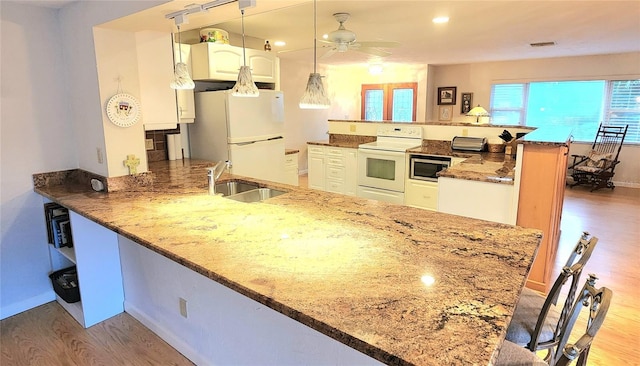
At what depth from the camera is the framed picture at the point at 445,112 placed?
26.0ft

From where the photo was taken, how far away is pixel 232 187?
2.76 m

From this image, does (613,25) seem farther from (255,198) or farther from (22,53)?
(22,53)

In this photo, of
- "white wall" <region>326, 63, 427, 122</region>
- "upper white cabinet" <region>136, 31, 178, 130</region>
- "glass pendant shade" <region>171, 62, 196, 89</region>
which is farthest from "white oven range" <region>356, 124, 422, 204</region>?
"white wall" <region>326, 63, 427, 122</region>

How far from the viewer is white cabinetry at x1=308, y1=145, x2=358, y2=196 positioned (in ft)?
16.2

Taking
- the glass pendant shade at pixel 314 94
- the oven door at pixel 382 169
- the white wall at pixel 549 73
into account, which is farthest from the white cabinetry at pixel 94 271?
the white wall at pixel 549 73

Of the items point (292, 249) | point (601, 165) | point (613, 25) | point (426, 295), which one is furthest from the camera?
point (601, 165)

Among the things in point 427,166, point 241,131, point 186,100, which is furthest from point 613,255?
point 186,100

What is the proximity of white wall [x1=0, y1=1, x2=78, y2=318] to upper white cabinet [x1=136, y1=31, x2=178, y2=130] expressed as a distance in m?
0.53

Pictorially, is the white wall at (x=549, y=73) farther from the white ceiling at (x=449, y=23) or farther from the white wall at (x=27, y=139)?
the white wall at (x=27, y=139)

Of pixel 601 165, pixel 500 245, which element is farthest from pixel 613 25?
pixel 500 245

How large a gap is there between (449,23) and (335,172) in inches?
87.1

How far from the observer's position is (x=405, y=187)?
437 cm

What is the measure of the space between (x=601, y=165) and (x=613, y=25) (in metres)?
3.14

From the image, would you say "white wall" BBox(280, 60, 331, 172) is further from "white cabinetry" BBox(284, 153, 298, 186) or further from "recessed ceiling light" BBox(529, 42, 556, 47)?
"recessed ceiling light" BBox(529, 42, 556, 47)
